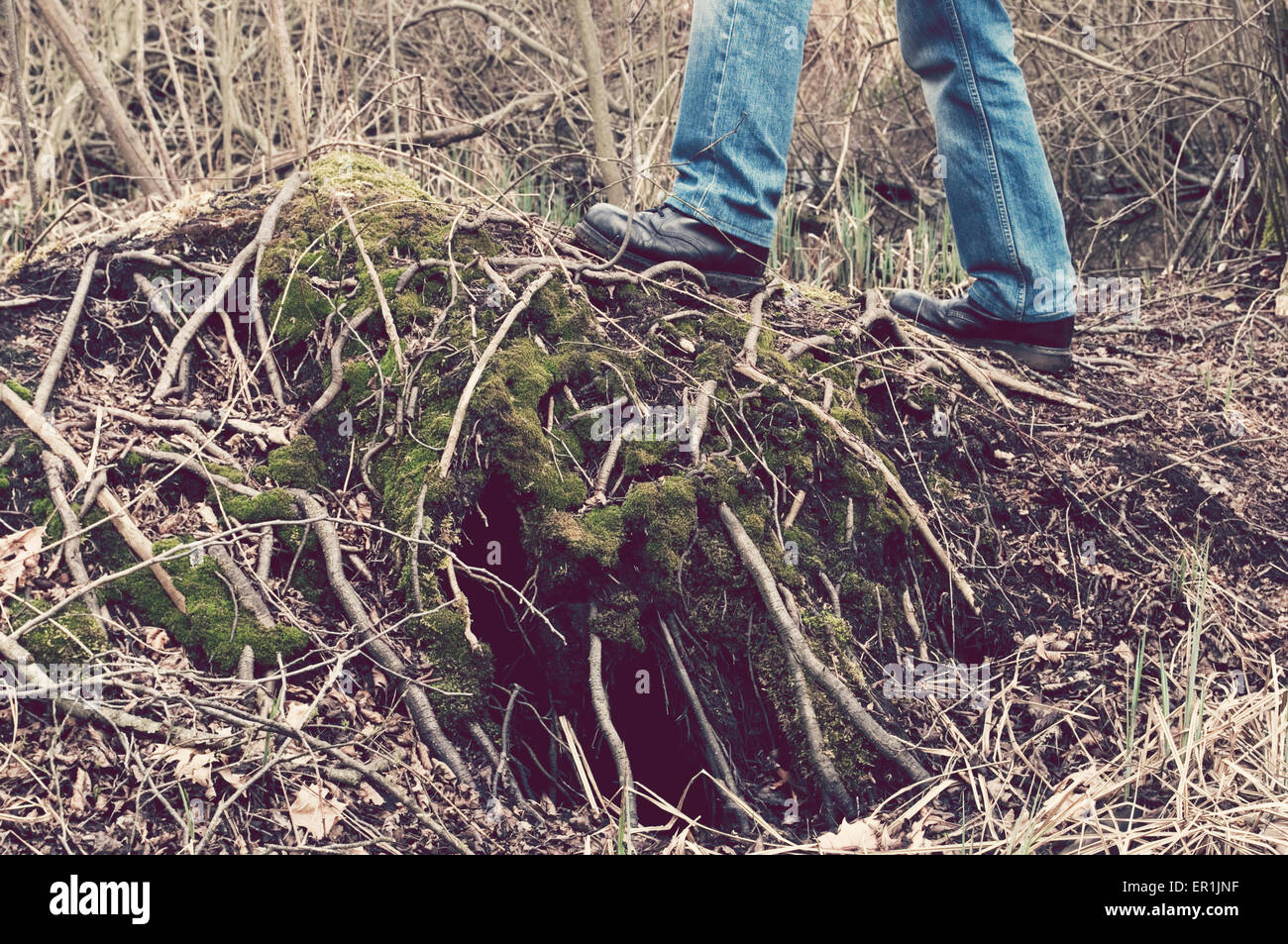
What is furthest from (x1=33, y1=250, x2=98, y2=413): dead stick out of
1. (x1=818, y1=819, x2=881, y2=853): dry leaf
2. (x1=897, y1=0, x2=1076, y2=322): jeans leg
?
(x1=897, y1=0, x2=1076, y2=322): jeans leg

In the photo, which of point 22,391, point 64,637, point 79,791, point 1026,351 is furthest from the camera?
point 1026,351

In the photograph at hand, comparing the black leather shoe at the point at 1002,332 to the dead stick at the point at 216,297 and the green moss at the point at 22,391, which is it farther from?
the green moss at the point at 22,391

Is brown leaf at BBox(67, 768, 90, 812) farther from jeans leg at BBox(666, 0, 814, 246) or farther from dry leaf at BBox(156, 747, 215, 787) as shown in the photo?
jeans leg at BBox(666, 0, 814, 246)

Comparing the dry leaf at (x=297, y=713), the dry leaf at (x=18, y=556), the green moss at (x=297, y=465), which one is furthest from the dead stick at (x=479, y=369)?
the dry leaf at (x=18, y=556)

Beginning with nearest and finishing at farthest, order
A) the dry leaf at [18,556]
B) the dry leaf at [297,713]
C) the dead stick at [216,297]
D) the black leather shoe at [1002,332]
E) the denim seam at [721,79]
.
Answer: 1. the dry leaf at [297,713]
2. the dry leaf at [18,556]
3. the dead stick at [216,297]
4. the denim seam at [721,79]
5. the black leather shoe at [1002,332]

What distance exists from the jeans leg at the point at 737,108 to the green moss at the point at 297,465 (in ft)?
3.47

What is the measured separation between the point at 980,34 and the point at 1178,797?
181cm

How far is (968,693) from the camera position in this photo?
84.6 inches

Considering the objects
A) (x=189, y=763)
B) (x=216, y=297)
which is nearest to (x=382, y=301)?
(x=216, y=297)

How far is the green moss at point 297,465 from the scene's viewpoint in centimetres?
216

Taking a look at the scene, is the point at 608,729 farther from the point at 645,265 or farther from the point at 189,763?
the point at 645,265

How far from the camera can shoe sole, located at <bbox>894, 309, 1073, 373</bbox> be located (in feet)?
9.37

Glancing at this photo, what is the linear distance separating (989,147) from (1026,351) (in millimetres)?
559
